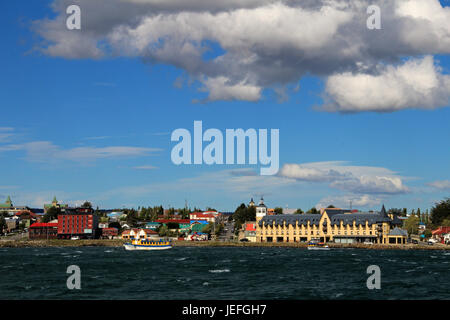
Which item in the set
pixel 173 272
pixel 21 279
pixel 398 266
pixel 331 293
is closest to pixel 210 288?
pixel 331 293

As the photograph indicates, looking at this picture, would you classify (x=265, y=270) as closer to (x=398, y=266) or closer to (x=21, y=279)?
(x=398, y=266)

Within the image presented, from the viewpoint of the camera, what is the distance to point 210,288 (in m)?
77.6

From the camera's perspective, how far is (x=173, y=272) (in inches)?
3969
